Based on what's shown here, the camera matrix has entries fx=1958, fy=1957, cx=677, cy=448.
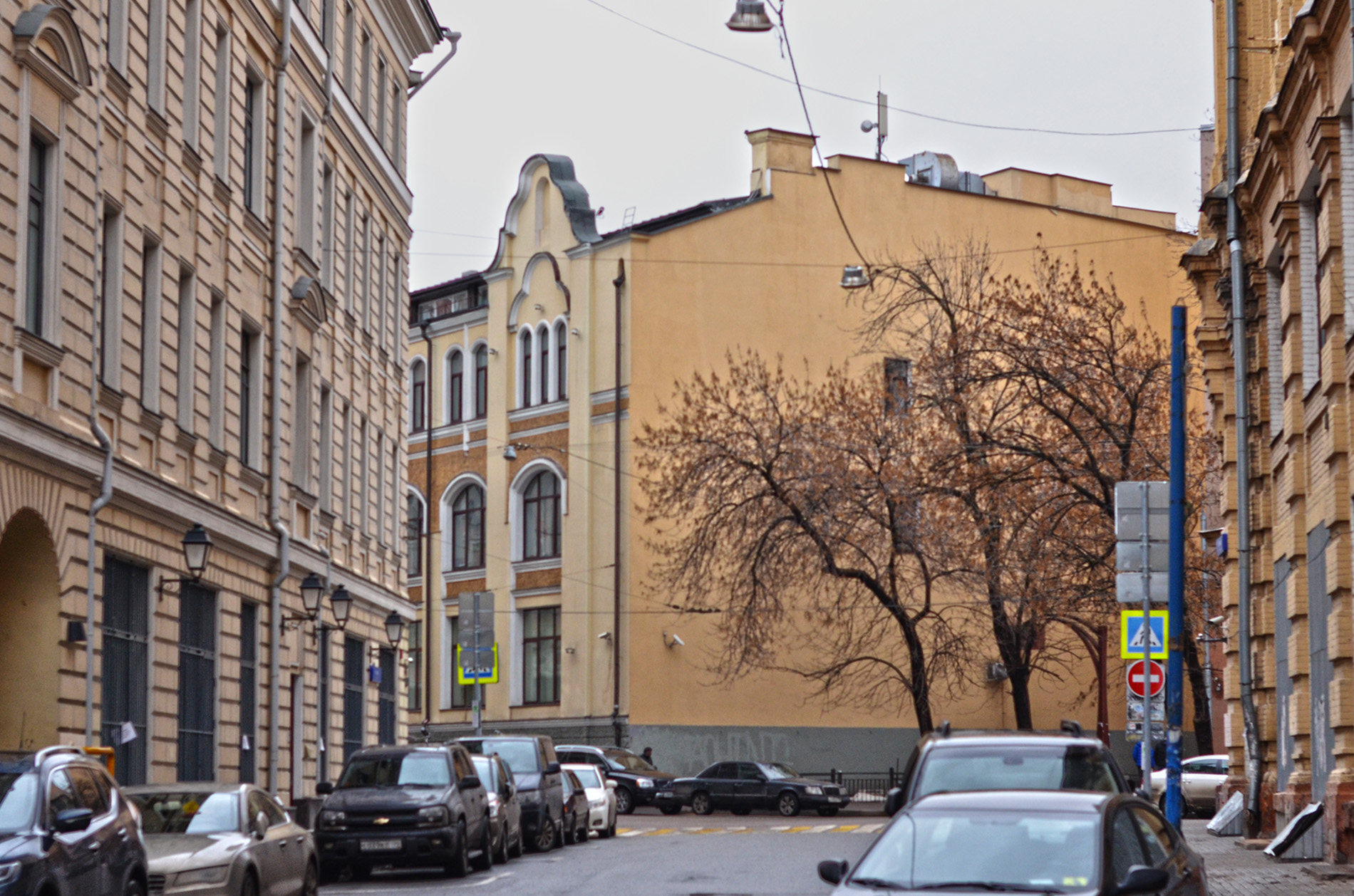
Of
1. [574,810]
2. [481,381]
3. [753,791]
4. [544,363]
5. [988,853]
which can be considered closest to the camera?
[988,853]

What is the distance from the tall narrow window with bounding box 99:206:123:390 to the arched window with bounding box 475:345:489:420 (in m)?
36.7

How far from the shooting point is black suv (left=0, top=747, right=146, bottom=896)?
454 inches

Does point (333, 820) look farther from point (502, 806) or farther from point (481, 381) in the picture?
point (481, 381)

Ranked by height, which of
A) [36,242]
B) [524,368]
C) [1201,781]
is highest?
[524,368]

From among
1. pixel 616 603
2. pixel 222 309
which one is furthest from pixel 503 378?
pixel 222 309

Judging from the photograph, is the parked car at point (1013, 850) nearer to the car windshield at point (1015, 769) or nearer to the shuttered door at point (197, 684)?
the car windshield at point (1015, 769)

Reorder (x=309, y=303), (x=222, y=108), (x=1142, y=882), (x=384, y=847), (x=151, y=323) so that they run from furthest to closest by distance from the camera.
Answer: (x=309, y=303) < (x=222, y=108) < (x=151, y=323) < (x=384, y=847) < (x=1142, y=882)

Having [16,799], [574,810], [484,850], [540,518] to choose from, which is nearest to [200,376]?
[484,850]

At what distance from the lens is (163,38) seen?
78.9 feet

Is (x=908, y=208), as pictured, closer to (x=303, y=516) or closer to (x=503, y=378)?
(x=503, y=378)

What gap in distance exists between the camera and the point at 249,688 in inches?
1110

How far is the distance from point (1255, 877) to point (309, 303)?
17.6 metres

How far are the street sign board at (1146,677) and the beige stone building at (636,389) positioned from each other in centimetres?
3022

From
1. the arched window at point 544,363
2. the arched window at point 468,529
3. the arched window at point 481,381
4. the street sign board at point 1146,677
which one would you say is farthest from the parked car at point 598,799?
the arched window at point 481,381
